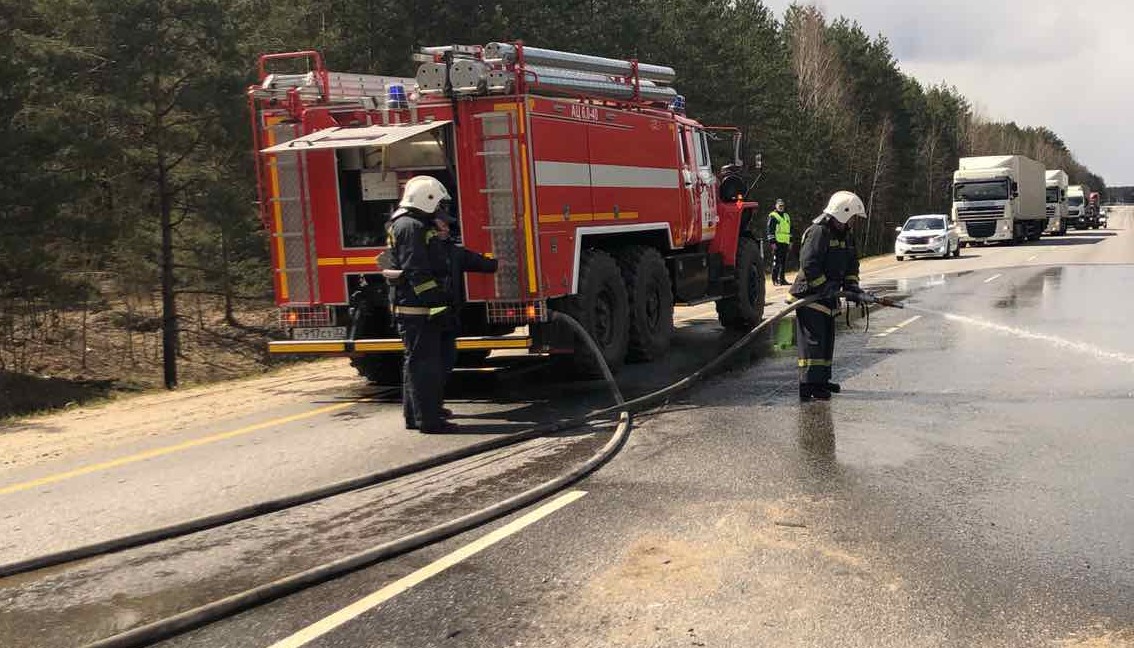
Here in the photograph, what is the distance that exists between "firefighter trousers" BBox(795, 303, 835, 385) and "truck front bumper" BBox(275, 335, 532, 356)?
245 centimetres

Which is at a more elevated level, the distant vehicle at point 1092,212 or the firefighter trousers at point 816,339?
the distant vehicle at point 1092,212

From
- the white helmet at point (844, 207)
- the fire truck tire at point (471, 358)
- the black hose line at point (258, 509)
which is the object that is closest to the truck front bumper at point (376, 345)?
the black hose line at point (258, 509)

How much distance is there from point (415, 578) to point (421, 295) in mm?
3544

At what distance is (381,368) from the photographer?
10406 millimetres

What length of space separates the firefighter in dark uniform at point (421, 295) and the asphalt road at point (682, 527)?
1.14 ft

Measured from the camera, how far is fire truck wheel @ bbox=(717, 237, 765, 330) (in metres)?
14.2

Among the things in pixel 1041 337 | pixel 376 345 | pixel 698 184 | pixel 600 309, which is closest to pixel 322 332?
pixel 376 345

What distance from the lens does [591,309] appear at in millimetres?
9820

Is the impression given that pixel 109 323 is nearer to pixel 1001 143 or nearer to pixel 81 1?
pixel 81 1

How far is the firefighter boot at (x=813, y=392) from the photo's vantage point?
8.54 metres

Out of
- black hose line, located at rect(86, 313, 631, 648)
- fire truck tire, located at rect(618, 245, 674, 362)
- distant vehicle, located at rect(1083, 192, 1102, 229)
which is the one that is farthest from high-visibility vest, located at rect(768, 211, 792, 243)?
distant vehicle, located at rect(1083, 192, 1102, 229)

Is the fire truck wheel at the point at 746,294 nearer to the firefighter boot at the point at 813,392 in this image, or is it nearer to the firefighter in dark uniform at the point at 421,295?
the firefighter boot at the point at 813,392

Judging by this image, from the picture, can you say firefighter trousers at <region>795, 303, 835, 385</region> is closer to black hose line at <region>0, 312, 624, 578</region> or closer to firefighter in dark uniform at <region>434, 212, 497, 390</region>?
black hose line at <region>0, 312, 624, 578</region>

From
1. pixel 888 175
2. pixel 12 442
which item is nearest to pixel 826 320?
pixel 12 442
